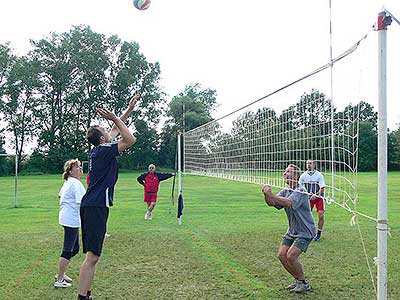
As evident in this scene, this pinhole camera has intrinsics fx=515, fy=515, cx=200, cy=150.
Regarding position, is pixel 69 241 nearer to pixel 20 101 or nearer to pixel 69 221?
pixel 69 221

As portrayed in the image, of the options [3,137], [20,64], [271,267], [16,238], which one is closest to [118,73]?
[20,64]

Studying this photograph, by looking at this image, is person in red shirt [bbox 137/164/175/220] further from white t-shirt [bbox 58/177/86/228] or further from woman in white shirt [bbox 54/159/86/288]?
white t-shirt [bbox 58/177/86/228]

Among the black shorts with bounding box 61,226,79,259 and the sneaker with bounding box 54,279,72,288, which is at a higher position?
the black shorts with bounding box 61,226,79,259

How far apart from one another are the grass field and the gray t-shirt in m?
0.71

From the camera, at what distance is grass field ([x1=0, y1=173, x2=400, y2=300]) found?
6.48 meters

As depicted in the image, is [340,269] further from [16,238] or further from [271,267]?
[16,238]

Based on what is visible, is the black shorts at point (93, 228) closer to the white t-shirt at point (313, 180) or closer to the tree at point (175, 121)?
the white t-shirt at point (313, 180)

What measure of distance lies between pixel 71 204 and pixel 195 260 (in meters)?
2.48

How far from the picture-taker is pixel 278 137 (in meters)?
8.91

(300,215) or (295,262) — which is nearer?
(295,262)

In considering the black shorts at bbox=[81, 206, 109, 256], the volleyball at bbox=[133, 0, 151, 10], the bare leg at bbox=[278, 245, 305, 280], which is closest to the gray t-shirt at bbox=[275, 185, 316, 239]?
the bare leg at bbox=[278, 245, 305, 280]

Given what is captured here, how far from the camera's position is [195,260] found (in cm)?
829

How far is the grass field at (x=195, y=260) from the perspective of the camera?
21.3 feet

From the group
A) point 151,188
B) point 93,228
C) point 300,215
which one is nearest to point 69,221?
point 93,228
